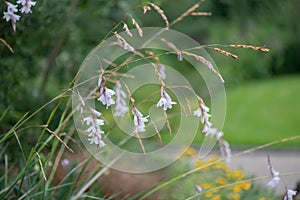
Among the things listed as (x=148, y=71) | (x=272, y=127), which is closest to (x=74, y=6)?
(x=148, y=71)

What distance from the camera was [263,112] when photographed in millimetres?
11586

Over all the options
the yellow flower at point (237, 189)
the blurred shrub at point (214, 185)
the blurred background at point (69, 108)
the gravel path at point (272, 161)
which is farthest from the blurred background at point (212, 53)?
the yellow flower at point (237, 189)

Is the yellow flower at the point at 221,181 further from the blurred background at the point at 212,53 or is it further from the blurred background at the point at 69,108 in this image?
the blurred background at the point at 212,53

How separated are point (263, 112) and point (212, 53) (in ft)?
8.02

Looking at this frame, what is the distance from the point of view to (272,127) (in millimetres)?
10500

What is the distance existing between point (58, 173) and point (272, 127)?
6.80 metres

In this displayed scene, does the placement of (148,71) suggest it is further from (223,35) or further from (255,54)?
(255,54)

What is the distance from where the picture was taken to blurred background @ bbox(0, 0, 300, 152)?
15.4 feet

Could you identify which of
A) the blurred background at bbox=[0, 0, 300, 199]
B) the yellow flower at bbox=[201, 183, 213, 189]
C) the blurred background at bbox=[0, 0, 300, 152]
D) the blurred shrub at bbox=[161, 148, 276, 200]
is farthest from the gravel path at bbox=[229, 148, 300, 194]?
the yellow flower at bbox=[201, 183, 213, 189]

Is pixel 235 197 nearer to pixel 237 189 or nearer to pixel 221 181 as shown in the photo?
pixel 237 189

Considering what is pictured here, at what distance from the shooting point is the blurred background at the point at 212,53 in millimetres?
4707

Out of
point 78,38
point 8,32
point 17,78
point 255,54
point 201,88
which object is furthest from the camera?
point 255,54

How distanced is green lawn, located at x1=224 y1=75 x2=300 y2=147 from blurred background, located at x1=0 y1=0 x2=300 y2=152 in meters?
0.02

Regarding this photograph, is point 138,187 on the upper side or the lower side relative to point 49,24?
lower
